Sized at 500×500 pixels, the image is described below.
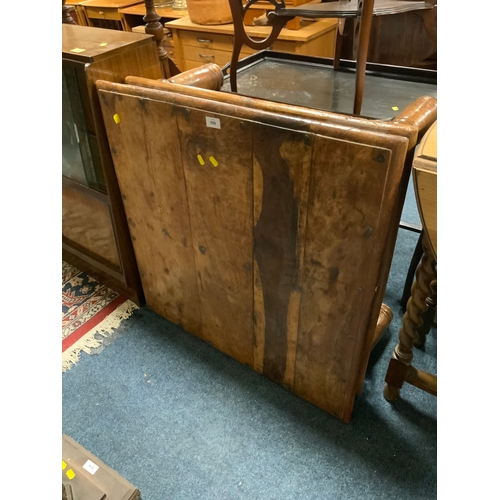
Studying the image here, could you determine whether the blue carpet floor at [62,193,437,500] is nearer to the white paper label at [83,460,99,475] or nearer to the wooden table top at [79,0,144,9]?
the white paper label at [83,460,99,475]

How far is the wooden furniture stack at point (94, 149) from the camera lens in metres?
1.23

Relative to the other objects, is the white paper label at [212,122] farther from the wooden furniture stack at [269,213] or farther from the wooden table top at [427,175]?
the wooden table top at [427,175]

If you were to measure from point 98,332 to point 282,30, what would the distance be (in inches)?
76.7

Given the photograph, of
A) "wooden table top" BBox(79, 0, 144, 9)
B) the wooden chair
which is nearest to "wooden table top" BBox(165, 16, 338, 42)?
"wooden table top" BBox(79, 0, 144, 9)

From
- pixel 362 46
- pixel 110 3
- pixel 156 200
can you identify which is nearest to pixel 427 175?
pixel 362 46

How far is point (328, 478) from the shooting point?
46.5 inches

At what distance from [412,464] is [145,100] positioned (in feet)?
4.09

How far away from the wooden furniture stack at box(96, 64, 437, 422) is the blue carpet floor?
0.32 feet

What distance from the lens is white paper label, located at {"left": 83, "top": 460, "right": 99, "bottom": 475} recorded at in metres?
1.13

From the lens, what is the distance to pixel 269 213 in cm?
104

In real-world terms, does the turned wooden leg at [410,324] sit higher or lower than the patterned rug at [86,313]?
higher

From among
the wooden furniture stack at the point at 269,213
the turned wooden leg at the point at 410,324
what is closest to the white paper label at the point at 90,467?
the wooden furniture stack at the point at 269,213

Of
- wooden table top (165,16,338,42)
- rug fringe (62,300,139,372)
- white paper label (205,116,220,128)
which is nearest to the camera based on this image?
white paper label (205,116,220,128)

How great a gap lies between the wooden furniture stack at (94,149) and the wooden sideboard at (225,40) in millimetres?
1255
